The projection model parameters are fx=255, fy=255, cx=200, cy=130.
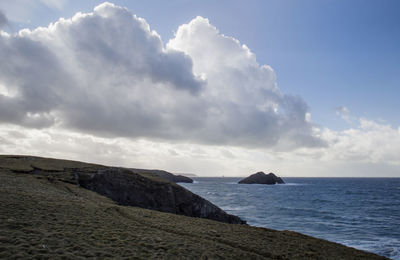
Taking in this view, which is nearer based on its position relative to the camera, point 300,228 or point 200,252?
point 200,252

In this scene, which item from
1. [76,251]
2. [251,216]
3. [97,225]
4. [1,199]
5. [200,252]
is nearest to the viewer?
[76,251]

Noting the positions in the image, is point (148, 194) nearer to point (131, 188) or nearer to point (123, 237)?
point (131, 188)

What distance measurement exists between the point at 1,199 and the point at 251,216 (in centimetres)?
4502

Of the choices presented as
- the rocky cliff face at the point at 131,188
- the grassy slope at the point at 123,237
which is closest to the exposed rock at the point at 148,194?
the rocky cliff face at the point at 131,188

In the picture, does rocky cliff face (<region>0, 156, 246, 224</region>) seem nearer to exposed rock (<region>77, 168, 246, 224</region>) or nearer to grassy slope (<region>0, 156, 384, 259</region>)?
exposed rock (<region>77, 168, 246, 224</region>)

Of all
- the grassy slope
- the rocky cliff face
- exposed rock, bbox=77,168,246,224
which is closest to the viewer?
the grassy slope

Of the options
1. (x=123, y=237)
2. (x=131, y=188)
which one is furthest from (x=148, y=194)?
(x=123, y=237)

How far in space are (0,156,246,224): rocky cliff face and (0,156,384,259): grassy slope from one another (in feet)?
63.0

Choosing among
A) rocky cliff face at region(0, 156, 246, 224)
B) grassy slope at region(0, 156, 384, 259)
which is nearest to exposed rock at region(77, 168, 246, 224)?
rocky cliff face at region(0, 156, 246, 224)

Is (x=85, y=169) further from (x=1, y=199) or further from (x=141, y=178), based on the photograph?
(x=1, y=199)

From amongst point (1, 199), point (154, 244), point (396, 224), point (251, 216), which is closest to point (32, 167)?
point (1, 199)

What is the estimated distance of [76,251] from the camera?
11164 millimetres

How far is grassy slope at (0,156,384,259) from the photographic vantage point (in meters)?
11.5

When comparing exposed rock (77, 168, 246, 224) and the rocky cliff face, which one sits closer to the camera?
the rocky cliff face
